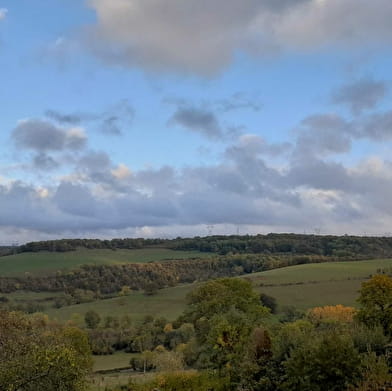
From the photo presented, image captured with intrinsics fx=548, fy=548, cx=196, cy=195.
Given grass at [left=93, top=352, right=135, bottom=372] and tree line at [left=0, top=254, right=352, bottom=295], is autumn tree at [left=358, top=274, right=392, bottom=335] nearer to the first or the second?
grass at [left=93, top=352, right=135, bottom=372]

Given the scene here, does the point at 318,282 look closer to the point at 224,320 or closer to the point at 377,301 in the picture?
the point at 377,301

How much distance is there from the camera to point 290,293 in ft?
454

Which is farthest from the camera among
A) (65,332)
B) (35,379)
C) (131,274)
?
(131,274)

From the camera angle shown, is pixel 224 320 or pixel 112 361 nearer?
pixel 224 320

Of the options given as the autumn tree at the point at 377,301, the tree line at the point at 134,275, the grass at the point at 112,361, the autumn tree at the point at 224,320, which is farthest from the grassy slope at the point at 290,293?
the autumn tree at the point at 377,301

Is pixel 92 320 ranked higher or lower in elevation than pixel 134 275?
lower

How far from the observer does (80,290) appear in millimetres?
169625

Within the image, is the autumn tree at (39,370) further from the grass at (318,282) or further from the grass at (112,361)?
the grass at (318,282)

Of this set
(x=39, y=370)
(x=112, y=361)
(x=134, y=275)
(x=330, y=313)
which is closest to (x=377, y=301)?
(x=39, y=370)

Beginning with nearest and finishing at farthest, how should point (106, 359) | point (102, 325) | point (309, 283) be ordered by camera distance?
point (106, 359) < point (102, 325) < point (309, 283)

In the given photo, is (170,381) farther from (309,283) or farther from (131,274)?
(131,274)

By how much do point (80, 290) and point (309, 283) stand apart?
70.2m

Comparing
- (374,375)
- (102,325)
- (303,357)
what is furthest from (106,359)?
(374,375)

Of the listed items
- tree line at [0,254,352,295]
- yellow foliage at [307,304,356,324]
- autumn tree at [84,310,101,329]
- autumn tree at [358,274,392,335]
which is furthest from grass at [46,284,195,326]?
autumn tree at [358,274,392,335]
